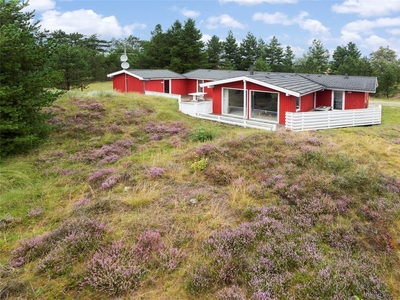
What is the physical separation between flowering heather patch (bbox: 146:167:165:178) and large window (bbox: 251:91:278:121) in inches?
434

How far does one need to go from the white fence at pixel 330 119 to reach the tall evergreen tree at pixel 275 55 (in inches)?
1309

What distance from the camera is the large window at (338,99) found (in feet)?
66.9

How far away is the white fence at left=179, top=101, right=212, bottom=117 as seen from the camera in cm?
2008

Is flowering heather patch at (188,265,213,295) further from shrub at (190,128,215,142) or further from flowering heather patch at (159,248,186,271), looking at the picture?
shrub at (190,128,215,142)

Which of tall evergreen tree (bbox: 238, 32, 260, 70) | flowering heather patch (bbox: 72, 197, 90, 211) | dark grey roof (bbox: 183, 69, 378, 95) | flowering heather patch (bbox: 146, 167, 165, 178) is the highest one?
tall evergreen tree (bbox: 238, 32, 260, 70)

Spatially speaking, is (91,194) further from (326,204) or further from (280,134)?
(280,134)

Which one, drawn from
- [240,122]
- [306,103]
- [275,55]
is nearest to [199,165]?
[240,122]

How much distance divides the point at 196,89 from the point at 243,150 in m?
20.8

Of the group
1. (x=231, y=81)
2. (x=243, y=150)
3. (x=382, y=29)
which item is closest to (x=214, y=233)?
(x=243, y=150)

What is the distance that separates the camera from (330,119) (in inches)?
656

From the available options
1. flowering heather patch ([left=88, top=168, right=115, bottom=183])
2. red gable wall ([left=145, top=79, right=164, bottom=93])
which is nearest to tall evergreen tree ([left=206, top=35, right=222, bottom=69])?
red gable wall ([left=145, top=79, right=164, bottom=93])

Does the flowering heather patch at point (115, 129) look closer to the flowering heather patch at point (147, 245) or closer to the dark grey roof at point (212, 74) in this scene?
the flowering heather patch at point (147, 245)

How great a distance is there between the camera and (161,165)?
376 inches

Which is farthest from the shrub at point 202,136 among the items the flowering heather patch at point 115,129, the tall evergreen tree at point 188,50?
the tall evergreen tree at point 188,50
